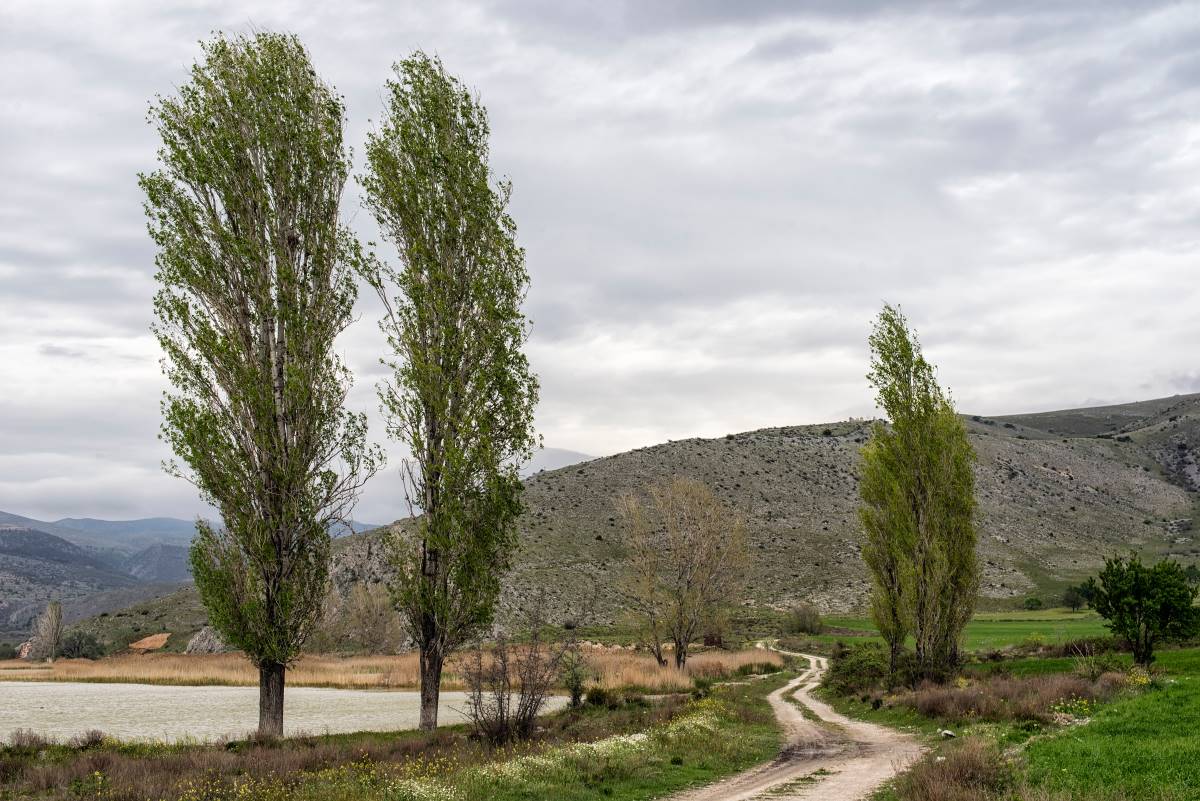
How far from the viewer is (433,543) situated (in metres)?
23.0

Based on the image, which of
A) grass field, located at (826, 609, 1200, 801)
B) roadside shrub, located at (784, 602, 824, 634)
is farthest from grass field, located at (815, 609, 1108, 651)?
grass field, located at (826, 609, 1200, 801)

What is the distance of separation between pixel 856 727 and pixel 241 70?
29.5 metres

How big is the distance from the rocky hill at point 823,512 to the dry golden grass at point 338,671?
89.9 feet

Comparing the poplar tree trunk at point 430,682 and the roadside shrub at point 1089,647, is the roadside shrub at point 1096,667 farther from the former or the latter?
the poplar tree trunk at point 430,682

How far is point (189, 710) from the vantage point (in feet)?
101

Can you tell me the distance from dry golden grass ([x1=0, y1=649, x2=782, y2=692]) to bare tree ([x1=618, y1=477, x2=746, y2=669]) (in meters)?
2.31

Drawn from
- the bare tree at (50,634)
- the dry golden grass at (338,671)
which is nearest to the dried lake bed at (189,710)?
the dry golden grass at (338,671)

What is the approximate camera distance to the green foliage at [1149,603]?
1177 inches

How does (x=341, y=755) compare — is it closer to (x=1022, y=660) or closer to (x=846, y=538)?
(x=1022, y=660)

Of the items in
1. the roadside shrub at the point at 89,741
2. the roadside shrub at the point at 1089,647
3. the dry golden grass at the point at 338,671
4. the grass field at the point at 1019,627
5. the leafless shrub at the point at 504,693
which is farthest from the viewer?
the grass field at the point at 1019,627

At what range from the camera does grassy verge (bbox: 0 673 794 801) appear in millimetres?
14789

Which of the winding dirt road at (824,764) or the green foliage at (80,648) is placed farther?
the green foliage at (80,648)

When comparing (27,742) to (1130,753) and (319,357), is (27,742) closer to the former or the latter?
(319,357)

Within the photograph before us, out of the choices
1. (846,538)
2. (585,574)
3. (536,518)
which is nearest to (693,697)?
(585,574)
